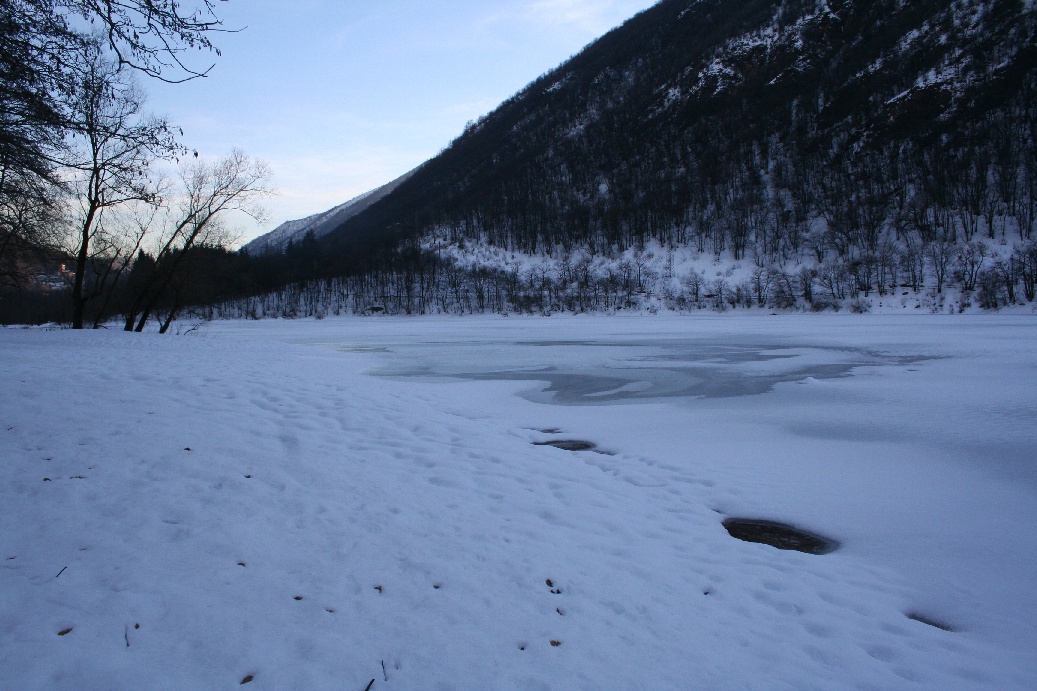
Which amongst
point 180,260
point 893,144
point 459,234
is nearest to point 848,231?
point 893,144

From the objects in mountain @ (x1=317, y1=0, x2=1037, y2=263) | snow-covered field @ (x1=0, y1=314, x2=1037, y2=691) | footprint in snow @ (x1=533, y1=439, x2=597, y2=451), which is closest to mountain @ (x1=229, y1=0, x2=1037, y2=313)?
mountain @ (x1=317, y1=0, x2=1037, y2=263)

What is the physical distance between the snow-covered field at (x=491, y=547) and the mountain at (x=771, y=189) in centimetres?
5837

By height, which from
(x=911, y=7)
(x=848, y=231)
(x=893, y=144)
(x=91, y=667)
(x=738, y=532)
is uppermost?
(x=911, y=7)

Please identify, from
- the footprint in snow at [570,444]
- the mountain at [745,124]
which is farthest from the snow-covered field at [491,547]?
the mountain at [745,124]

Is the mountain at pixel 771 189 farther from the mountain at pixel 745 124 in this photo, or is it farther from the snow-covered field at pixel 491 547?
the snow-covered field at pixel 491 547

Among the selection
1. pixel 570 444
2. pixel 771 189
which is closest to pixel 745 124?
pixel 771 189

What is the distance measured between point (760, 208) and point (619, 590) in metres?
111

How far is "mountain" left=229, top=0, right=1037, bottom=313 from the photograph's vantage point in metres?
71.7

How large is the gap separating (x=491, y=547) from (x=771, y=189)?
11853 centimetres

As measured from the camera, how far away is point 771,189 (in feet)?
342

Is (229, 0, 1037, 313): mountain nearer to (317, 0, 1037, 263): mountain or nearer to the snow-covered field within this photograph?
(317, 0, 1037, 263): mountain

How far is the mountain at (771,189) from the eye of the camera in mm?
71688

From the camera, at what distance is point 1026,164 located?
73688mm

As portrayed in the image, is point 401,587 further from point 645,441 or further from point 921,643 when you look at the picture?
point 645,441
